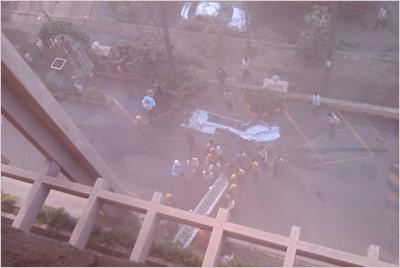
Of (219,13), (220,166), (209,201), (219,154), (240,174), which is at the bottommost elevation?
(209,201)

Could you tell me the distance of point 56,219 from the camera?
24.1ft

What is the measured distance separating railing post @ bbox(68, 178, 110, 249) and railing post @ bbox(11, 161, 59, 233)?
768 mm

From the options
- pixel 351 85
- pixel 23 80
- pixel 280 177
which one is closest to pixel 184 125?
pixel 280 177

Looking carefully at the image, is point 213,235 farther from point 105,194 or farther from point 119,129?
point 119,129

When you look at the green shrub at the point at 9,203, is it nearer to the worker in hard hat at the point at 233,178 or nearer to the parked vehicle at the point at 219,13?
the worker in hard hat at the point at 233,178

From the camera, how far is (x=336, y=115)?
641 inches

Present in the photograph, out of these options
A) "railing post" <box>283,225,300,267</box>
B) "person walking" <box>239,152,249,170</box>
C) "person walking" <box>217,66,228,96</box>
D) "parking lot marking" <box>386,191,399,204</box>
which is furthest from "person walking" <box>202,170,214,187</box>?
"railing post" <box>283,225,300,267</box>

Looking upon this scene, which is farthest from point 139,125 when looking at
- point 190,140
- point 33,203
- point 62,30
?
point 33,203

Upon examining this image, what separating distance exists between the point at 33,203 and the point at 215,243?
290 centimetres

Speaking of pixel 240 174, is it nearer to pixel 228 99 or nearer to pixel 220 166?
pixel 220 166

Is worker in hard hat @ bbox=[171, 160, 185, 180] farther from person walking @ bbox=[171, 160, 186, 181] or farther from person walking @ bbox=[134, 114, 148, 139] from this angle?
person walking @ bbox=[134, 114, 148, 139]

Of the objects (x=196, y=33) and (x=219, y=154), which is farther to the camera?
(x=196, y=33)

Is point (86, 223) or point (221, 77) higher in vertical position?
point (221, 77)

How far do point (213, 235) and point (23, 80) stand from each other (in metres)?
3.39
